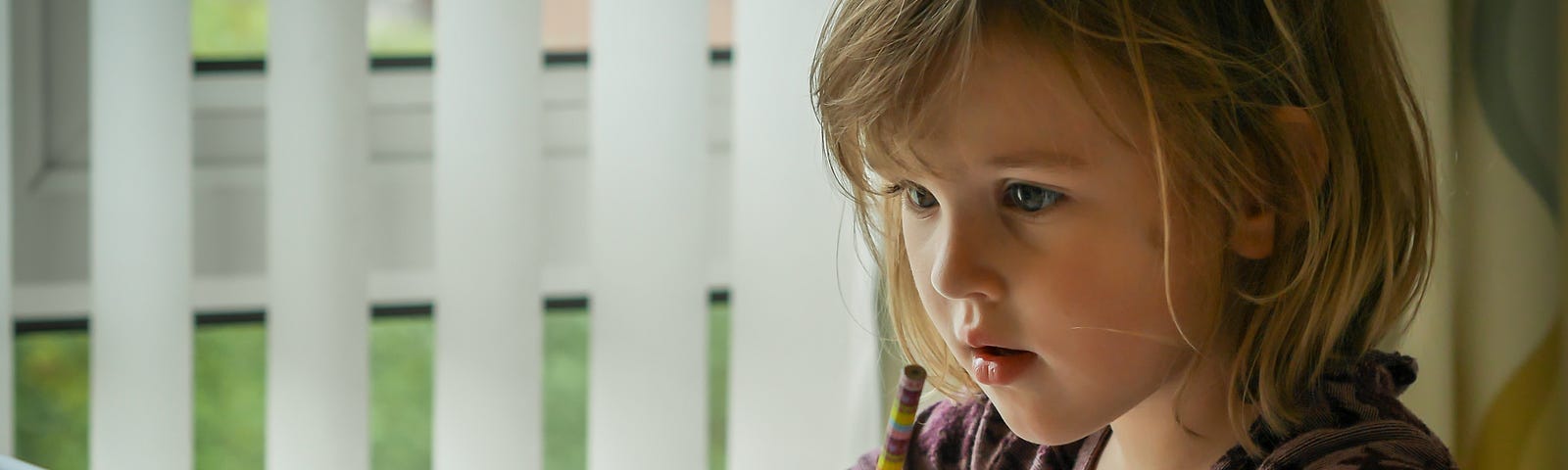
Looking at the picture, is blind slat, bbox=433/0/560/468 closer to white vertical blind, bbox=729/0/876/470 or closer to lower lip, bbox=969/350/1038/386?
white vertical blind, bbox=729/0/876/470

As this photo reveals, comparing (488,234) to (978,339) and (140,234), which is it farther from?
(978,339)

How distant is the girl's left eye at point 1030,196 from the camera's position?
0.58 m

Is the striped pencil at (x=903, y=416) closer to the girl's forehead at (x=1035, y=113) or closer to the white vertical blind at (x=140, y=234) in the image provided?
the girl's forehead at (x=1035, y=113)

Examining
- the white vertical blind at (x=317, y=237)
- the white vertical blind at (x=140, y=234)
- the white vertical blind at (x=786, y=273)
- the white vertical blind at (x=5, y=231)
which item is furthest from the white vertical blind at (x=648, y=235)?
the white vertical blind at (x=5, y=231)

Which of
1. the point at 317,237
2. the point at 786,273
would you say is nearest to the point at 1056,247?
the point at 786,273

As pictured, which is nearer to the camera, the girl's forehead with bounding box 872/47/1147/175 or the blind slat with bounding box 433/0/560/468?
the girl's forehead with bounding box 872/47/1147/175

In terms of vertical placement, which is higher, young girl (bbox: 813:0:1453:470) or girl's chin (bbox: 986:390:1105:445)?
young girl (bbox: 813:0:1453:470)

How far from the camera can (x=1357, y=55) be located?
1.93 feet

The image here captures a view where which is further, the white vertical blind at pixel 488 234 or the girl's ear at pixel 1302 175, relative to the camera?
the white vertical blind at pixel 488 234

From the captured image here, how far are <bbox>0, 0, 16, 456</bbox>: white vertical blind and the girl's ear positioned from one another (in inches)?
31.0

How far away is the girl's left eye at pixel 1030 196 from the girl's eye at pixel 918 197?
0.18 ft

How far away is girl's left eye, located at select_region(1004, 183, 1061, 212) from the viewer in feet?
1.89

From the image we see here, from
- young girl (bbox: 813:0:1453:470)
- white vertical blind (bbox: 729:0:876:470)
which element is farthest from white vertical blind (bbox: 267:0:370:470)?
young girl (bbox: 813:0:1453:470)

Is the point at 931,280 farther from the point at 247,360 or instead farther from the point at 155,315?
the point at 247,360
